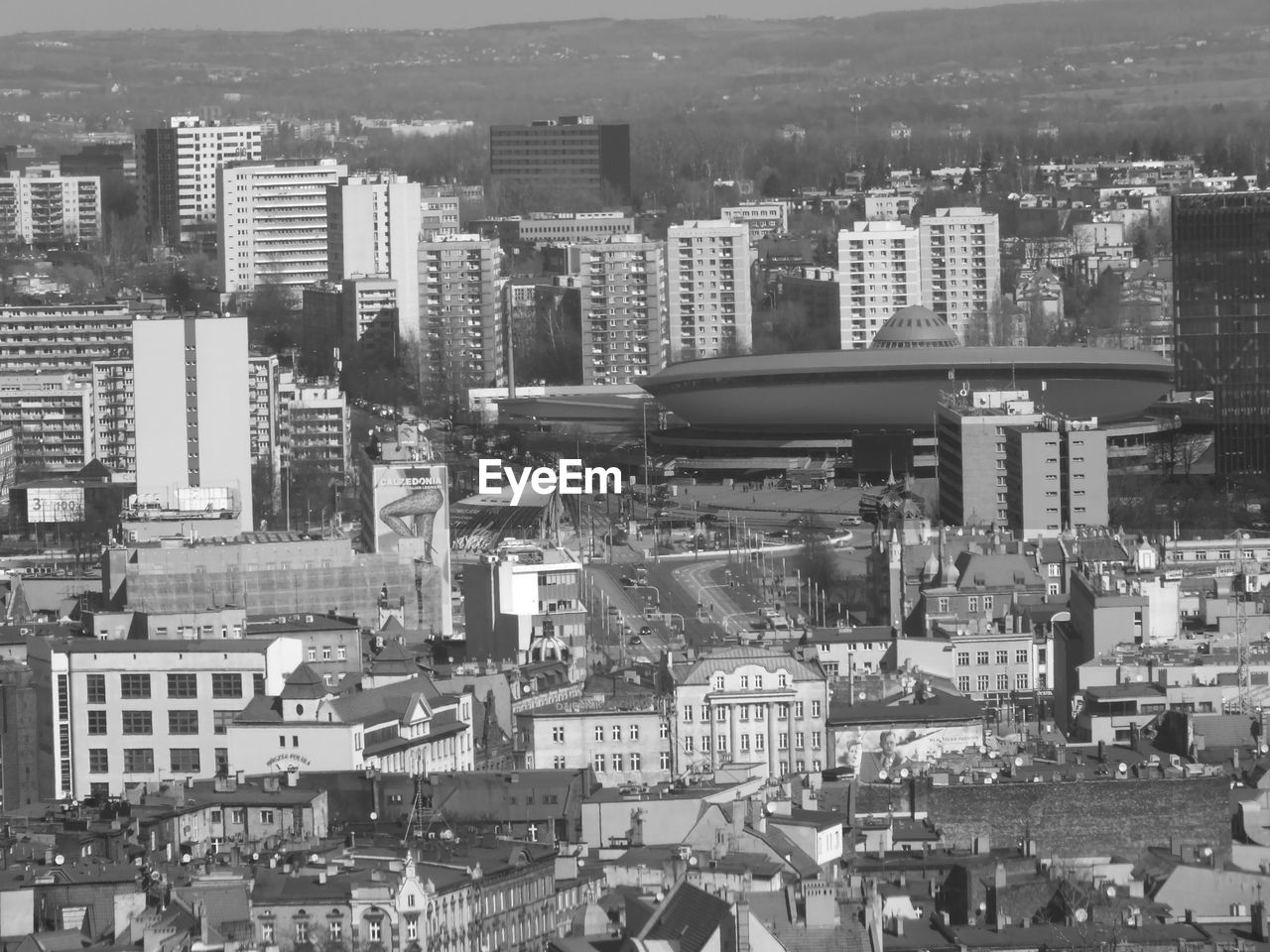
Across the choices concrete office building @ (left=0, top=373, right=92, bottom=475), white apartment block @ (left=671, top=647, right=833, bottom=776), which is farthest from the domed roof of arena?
white apartment block @ (left=671, top=647, right=833, bottom=776)

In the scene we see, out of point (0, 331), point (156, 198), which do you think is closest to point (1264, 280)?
point (0, 331)

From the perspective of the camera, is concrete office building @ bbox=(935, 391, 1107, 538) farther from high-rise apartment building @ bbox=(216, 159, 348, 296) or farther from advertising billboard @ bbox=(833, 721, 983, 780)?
high-rise apartment building @ bbox=(216, 159, 348, 296)

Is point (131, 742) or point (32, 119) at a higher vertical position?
point (32, 119)

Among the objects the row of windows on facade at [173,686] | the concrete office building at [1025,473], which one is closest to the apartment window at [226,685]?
the row of windows on facade at [173,686]

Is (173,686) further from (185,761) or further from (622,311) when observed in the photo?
(622,311)

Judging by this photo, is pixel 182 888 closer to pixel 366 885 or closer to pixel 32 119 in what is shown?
pixel 366 885

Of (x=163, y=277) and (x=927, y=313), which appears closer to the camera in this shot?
(x=927, y=313)
